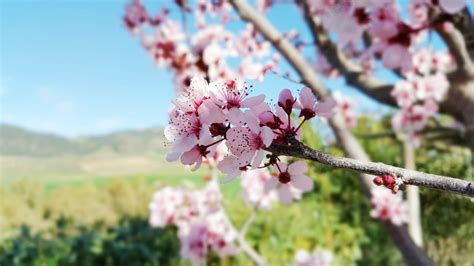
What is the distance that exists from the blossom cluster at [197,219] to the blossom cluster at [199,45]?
2.07 ft

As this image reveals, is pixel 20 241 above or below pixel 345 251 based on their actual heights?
below

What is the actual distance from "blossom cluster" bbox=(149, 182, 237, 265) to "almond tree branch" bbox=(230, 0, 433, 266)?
798 mm

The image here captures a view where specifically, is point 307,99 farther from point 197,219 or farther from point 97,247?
point 97,247

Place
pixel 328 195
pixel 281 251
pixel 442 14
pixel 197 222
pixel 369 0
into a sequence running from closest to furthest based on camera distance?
pixel 369 0 → pixel 442 14 → pixel 197 222 → pixel 281 251 → pixel 328 195

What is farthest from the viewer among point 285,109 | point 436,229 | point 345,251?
point 345,251

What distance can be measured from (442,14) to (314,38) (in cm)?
108

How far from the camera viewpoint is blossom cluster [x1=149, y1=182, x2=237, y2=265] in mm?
2918

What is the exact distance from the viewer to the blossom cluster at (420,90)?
3385 mm

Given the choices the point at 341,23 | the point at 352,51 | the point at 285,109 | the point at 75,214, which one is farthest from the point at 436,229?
the point at 75,214

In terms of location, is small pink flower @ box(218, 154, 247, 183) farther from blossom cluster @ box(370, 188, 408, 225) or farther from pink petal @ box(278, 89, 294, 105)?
blossom cluster @ box(370, 188, 408, 225)

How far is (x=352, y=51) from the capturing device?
482 centimetres

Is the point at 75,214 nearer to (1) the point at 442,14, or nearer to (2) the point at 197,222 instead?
(2) the point at 197,222

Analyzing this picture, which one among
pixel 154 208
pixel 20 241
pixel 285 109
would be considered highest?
pixel 154 208

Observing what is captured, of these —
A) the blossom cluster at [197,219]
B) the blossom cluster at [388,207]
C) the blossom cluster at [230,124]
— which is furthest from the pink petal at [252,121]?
the blossom cluster at [197,219]
